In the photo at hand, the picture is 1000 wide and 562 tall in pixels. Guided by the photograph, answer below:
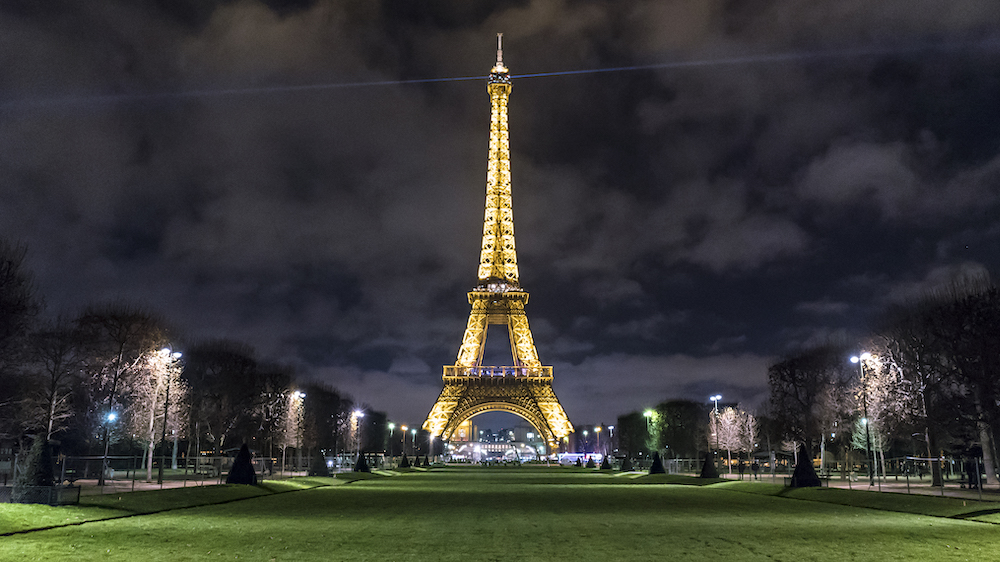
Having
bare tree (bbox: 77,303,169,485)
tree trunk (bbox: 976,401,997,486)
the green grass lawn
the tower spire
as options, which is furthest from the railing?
the green grass lawn

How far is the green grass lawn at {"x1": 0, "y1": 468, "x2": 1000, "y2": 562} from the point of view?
14375mm

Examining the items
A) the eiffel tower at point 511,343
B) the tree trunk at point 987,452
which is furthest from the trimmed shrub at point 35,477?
the eiffel tower at point 511,343

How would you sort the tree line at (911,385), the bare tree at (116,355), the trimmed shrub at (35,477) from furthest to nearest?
the bare tree at (116,355) < the tree line at (911,385) < the trimmed shrub at (35,477)

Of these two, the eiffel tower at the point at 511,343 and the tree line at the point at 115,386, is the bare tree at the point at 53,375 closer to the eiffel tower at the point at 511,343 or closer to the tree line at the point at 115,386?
the tree line at the point at 115,386

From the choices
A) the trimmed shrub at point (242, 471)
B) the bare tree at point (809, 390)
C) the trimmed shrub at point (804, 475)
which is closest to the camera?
the trimmed shrub at point (242, 471)

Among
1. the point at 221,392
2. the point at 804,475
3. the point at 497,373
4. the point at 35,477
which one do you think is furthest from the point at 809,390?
the point at 35,477

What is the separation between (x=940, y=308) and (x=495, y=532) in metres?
35.2

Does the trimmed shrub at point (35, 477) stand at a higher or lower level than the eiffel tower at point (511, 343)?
lower

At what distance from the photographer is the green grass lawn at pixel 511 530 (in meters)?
14.4

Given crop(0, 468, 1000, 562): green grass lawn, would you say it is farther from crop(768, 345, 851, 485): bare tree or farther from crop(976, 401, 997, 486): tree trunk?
crop(768, 345, 851, 485): bare tree

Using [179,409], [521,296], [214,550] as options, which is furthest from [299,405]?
[214,550]

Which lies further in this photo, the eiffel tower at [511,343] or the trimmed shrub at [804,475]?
the eiffel tower at [511,343]

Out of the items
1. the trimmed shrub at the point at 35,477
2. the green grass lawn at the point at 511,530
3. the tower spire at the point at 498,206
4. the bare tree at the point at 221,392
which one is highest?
the tower spire at the point at 498,206

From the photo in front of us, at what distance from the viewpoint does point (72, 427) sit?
52.5 meters
